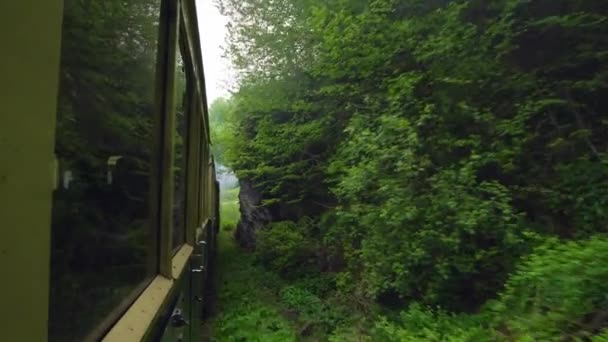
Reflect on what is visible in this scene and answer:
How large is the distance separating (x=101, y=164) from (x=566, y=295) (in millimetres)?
2805

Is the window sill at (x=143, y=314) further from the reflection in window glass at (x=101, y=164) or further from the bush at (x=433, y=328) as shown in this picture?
the bush at (x=433, y=328)

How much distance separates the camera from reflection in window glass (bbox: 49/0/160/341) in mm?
806

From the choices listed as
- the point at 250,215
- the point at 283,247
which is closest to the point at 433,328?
the point at 283,247

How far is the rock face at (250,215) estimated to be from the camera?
37.8ft

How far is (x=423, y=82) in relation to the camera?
16.4 ft

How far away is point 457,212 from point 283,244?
18.3 feet

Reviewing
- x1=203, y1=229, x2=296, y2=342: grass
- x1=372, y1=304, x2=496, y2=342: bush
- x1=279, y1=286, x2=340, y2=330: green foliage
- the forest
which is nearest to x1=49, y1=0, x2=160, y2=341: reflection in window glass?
the forest

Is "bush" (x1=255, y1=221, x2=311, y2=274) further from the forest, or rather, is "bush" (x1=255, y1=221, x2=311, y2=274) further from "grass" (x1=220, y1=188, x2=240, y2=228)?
"grass" (x1=220, y1=188, x2=240, y2=228)

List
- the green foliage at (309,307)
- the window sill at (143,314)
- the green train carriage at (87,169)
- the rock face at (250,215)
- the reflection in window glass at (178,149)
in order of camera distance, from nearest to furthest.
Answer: the green train carriage at (87,169) → the window sill at (143,314) → the reflection in window glass at (178,149) → the green foliage at (309,307) → the rock face at (250,215)

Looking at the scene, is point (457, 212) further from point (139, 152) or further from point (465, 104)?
point (139, 152)

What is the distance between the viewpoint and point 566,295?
2.50 metres

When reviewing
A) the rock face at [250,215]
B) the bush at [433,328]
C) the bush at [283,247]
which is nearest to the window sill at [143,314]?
the bush at [433,328]

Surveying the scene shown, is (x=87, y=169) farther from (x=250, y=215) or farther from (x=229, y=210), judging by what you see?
(x=229, y=210)

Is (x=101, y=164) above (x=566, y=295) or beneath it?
above
